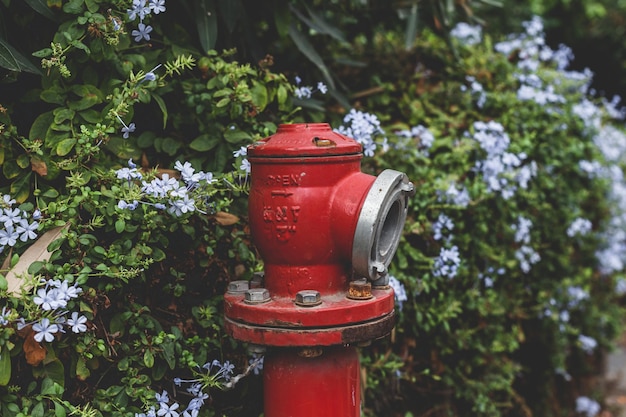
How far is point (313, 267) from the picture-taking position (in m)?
1.72

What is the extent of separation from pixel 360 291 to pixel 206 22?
3.68 ft

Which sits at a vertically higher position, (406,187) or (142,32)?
(142,32)

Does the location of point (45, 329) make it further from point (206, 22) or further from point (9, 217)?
point (206, 22)

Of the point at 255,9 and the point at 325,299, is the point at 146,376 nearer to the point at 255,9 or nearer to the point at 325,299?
the point at 325,299

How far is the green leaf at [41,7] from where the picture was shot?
1.92 meters

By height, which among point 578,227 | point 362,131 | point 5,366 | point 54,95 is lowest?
point 578,227

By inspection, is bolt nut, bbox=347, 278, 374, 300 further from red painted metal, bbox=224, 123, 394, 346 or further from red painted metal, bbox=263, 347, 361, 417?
red painted metal, bbox=263, 347, 361, 417

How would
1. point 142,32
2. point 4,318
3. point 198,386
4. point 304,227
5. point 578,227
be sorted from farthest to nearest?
1. point 578,227
2. point 142,32
3. point 198,386
4. point 304,227
5. point 4,318

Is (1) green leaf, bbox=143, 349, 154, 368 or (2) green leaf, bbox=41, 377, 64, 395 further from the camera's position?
(1) green leaf, bbox=143, 349, 154, 368

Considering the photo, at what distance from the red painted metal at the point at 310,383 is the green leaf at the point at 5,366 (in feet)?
1.96

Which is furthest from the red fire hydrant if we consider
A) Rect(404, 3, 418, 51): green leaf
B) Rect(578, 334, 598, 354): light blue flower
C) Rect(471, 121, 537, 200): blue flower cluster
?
Rect(578, 334, 598, 354): light blue flower

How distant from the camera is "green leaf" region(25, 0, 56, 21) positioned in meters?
1.92

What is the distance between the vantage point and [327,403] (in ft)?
5.62

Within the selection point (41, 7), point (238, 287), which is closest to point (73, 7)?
point (41, 7)
